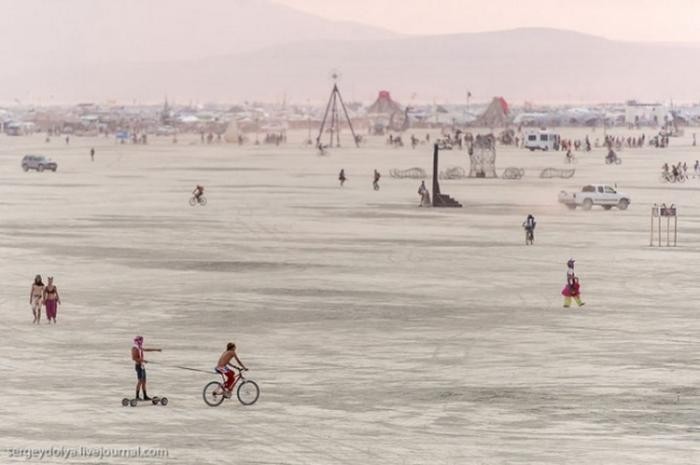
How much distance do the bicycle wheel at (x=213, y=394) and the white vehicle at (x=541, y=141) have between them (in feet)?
469

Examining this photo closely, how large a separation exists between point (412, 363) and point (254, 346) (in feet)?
13.7

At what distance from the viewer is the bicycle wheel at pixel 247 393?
2823 cm

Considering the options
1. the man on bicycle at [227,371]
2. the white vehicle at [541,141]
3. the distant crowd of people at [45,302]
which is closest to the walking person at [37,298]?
the distant crowd of people at [45,302]

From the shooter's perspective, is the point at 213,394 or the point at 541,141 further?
the point at 541,141

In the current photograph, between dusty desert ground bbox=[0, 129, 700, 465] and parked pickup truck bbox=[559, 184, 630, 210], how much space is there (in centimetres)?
148

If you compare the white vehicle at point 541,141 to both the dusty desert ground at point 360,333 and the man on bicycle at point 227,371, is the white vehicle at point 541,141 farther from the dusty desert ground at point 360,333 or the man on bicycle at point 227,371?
the man on bicycle at point 227,371

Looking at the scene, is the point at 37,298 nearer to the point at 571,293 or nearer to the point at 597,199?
the point at 571,293

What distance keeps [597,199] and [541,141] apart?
8887 cm

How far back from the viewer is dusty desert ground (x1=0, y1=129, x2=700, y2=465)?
84.2 ft

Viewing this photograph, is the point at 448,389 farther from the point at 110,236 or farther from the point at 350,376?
the point at 110,236

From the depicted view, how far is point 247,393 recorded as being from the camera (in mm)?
28297

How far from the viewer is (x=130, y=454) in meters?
24.2

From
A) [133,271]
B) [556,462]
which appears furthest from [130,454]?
[133,271]

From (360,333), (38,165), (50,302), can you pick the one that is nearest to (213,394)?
(360,333)
